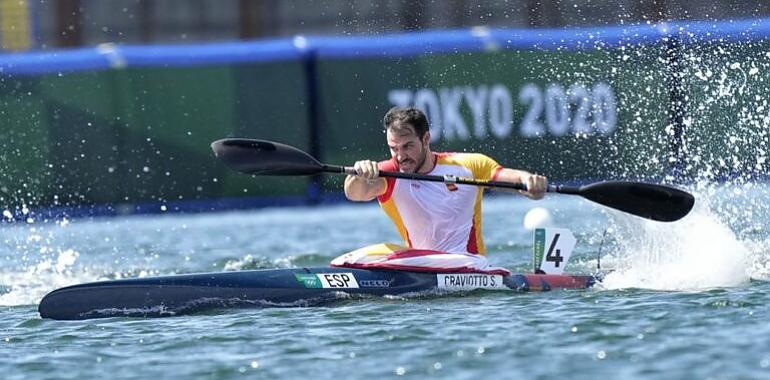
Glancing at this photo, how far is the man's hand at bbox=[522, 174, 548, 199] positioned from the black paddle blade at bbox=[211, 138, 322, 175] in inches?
51.2

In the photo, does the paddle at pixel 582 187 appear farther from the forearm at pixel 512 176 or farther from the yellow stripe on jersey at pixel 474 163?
the yellow stripe on jersey at pixel 474 163

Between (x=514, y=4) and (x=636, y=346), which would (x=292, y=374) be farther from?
(x=514, y=4)

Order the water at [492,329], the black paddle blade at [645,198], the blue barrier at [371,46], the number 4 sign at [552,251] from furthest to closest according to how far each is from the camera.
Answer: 1. the blue barrier at [371,46]
2. the number 4 sign at [552,251]
3. the black paddle blade at [645,198]
4. the water at [492,329]

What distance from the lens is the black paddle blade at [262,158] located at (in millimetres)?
9711

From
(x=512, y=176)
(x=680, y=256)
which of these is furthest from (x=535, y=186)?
(x=680, y=256)

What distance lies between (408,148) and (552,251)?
3.76 ft

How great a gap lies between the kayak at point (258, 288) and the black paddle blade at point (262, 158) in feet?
2.59

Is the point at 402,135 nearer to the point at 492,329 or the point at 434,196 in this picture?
the point at 434,196

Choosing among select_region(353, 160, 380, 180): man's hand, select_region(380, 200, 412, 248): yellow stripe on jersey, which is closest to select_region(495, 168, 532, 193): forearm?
select_region(380, 200, 412, 248): yellow stripe on jersey

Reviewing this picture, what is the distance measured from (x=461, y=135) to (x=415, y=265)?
692 cm

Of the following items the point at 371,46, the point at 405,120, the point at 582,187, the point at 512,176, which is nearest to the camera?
the point at 405,120

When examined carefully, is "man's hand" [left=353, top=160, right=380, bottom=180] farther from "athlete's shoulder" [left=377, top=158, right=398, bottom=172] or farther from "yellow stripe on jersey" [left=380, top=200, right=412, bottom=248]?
"yellow stripe on jersey" [left=380, top=200, right=412, bottom=248]

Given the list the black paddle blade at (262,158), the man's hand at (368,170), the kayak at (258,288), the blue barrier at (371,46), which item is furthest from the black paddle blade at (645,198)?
the blue barrier at (371,46)

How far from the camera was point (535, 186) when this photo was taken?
30.7 feet
